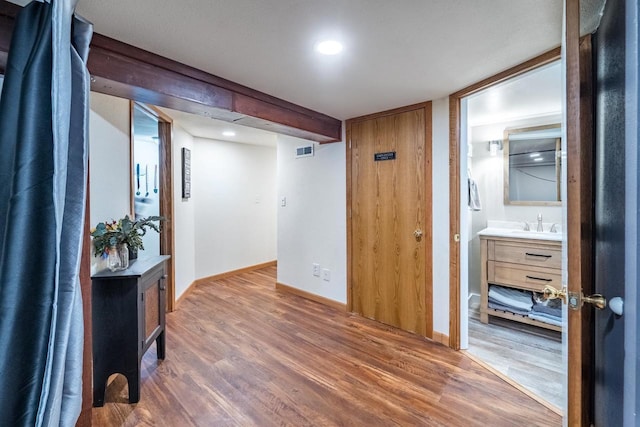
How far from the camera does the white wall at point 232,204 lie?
4184mm

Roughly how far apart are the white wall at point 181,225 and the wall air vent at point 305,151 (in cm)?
140

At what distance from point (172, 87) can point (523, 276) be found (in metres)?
3.26

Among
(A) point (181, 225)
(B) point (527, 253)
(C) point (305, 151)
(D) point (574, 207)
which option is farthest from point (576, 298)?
(A) point (181, 225)

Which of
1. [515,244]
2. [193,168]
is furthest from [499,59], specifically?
[193,168]

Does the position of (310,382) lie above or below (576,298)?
below

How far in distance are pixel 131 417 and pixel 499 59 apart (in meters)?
3.00

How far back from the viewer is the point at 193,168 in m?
4.05

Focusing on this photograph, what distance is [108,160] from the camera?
2088 mm

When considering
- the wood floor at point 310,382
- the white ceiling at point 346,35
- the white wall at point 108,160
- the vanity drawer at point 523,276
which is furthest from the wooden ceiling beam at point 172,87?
the vanity drawer at point 523,276

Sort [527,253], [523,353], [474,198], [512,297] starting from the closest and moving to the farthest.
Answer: [523,353]
[527,253]
[512,297]
[474,198]

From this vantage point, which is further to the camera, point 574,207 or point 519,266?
point 519,266

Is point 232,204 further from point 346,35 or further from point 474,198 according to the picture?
point 346,35

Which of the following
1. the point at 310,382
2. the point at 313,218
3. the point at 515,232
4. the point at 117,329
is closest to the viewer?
the point at 117,329

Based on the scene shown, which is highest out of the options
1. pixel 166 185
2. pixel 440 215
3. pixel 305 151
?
pixel 305 151
